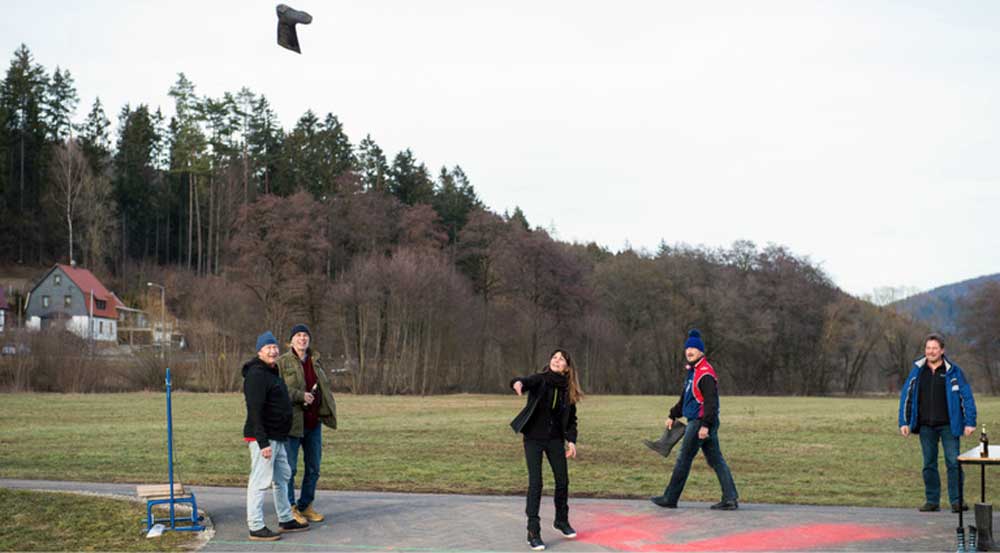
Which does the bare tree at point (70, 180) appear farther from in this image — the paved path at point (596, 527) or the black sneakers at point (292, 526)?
the black sneakers at point (292, 526)

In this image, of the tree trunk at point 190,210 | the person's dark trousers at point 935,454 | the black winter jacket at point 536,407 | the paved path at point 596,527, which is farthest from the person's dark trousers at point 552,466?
the tree trunk at point 190,210

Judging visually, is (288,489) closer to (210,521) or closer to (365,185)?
(210,521)

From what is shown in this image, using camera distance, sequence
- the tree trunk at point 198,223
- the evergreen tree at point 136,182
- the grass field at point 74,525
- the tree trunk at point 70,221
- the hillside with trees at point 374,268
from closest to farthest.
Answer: the grass field at point 74,525 → the hillside with trees at point 374,268 → the tree trunk at point 70,221 → the tree trunk at point 198,223 → the evergreen tree at point 136,182

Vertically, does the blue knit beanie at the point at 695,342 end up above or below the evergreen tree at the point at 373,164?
below

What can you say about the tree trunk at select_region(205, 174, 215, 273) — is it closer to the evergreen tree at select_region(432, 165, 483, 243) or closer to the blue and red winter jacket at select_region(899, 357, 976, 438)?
the evergreen tree at select_region(432, 165, 483, 243)

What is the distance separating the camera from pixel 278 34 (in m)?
12.3

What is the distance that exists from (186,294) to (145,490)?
316 ft

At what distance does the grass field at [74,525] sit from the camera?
10938 mm

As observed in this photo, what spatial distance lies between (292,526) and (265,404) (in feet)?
5.16

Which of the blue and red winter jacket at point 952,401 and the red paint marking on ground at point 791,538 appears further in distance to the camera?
the blue and red winter jacket at point 952,401

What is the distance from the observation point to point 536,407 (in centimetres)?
1123

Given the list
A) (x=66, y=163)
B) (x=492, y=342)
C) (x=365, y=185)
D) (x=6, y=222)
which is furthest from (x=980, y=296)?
(x=6, y=222)

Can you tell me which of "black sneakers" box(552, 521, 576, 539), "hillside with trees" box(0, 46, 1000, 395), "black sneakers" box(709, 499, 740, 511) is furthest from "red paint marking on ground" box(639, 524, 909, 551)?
"hillside with trees" box(0, 46, 1000, 395)

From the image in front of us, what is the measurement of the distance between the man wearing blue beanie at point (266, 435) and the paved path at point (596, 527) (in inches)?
12.8
